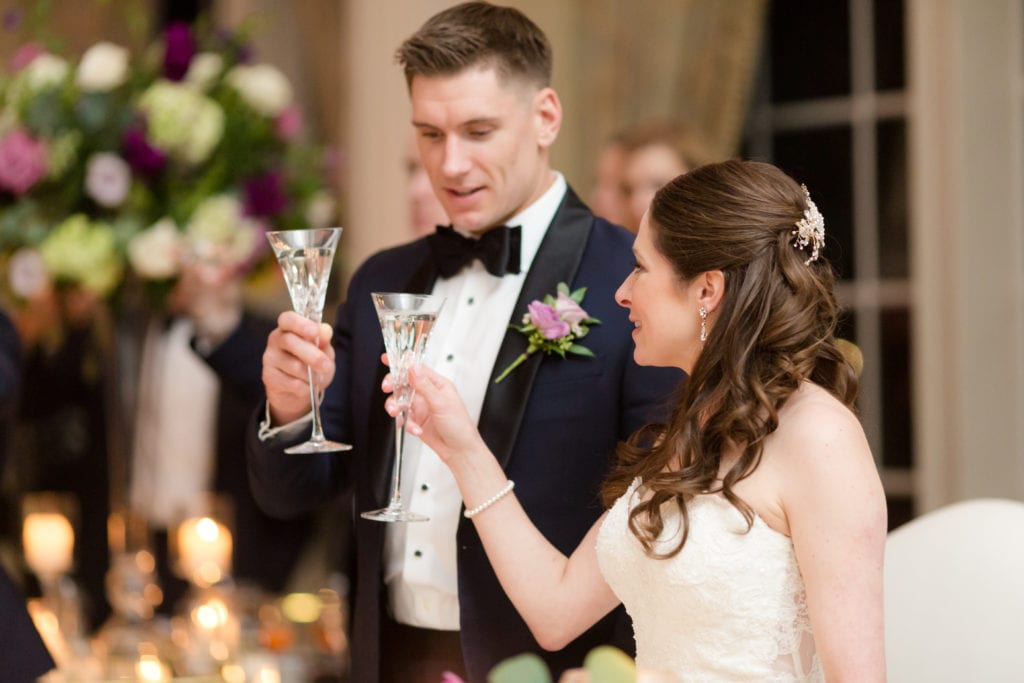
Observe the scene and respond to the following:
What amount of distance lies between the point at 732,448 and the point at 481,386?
1.80 ft

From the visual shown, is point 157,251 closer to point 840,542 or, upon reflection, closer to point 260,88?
point 260,88

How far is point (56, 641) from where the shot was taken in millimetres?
3576

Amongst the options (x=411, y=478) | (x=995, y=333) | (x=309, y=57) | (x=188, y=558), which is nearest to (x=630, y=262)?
(x=411, y=478)

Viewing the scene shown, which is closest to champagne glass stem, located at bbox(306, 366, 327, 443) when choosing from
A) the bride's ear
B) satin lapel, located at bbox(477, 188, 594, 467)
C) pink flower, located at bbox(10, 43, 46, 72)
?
satin lapel, located at bbox(477, 188, 594, 467)

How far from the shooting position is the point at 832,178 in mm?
4840

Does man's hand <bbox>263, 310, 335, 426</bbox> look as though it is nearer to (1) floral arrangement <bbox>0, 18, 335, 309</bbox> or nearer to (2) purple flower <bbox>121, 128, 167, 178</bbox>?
(1) floral arrangement <bbox>0, 18, 335, 309</bbox>

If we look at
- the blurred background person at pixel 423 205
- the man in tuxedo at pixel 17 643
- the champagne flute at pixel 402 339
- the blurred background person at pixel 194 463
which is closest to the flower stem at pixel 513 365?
the champagne flute at pixel 402 339

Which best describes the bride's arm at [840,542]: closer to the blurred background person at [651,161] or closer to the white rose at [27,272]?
the blurred background person at [651,161]

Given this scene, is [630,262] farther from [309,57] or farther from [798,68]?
[309,57]

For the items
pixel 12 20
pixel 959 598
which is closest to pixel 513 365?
pixel 959 598

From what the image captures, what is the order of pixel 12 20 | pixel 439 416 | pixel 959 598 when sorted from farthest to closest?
pixel 12 20
pixel 959 598
pixel 439 416

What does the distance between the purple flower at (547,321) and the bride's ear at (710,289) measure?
0.32 metres

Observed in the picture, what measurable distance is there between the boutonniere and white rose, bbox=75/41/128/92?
178cm

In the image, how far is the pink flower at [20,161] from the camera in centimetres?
338
